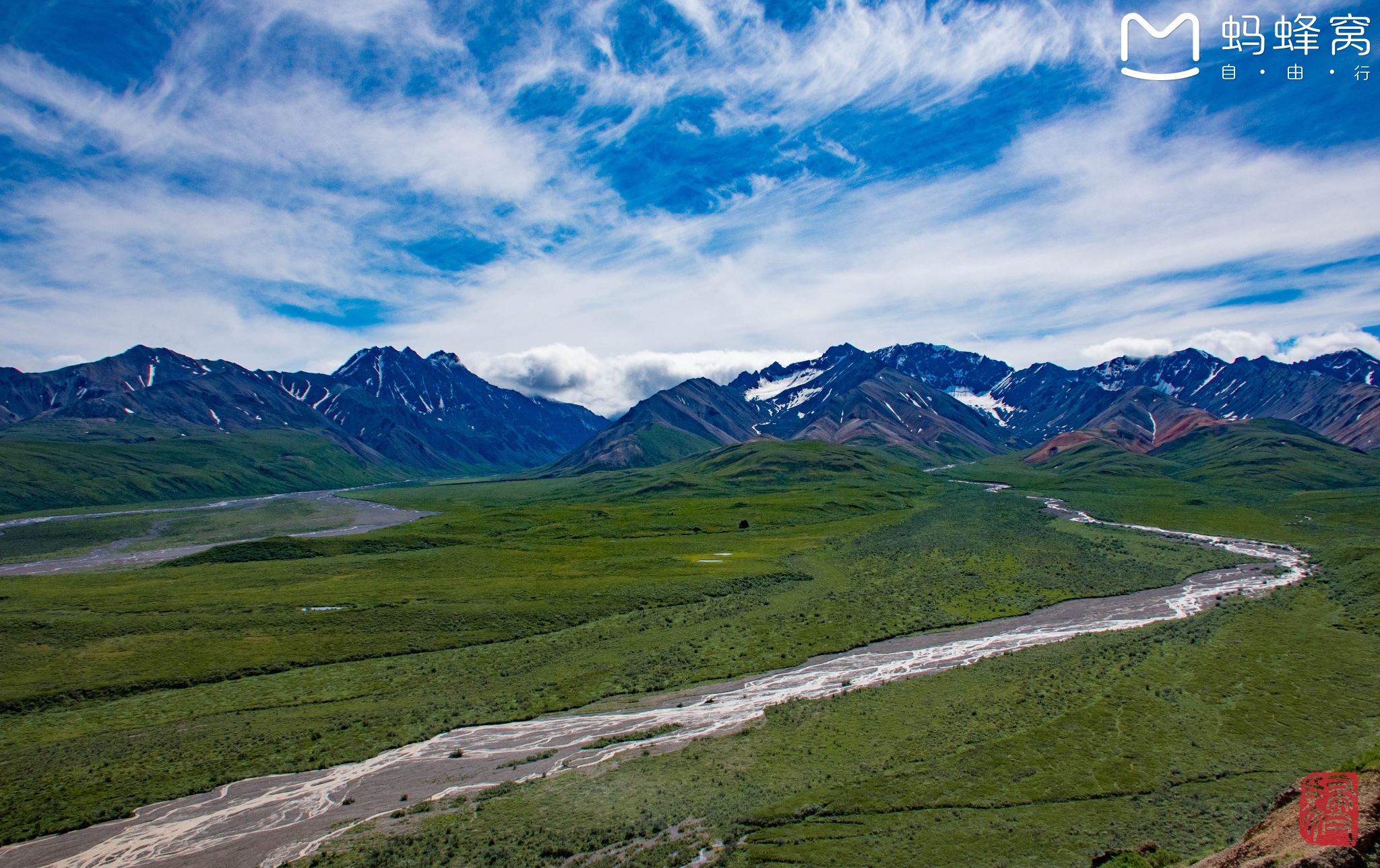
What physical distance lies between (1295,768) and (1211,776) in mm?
4509

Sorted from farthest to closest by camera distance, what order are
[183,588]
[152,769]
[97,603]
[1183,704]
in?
[183,588] < [97,603] < [1183,704] < [152,769]

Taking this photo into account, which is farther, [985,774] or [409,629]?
[409,629]

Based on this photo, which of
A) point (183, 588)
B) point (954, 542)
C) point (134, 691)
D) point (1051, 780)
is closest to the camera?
point (1051, 780)

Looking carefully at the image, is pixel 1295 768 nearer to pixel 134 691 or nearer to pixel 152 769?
pixel 152 769

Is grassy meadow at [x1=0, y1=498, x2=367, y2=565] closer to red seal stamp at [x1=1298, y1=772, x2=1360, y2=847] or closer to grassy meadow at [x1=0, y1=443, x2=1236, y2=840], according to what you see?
grassy meadow at [x1=0, y1=443, x2=1236, y2=840]

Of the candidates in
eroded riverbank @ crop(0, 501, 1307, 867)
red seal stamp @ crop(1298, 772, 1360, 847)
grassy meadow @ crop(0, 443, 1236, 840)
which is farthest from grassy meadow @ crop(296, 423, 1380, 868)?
grassy meadow @ crop(0, 443, 1236, 840)

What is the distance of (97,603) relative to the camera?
7725 cm

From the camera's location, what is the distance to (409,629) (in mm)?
69062

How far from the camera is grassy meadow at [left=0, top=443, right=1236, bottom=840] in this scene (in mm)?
44000

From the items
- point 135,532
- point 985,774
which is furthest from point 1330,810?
point 135,532

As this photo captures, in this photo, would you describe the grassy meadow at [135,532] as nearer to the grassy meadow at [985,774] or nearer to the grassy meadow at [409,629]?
the grassy meadow at [409,629]

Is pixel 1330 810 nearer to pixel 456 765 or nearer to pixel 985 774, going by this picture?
pixel 985 774

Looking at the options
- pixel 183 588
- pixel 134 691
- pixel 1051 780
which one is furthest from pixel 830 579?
pixel 183 588

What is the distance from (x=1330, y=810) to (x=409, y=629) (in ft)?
232
